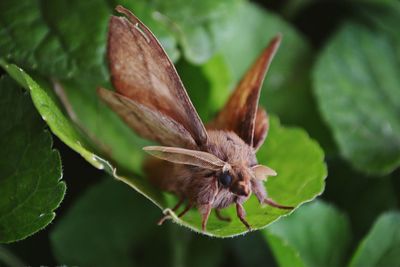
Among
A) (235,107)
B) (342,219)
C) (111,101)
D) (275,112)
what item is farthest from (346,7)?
(111,101)

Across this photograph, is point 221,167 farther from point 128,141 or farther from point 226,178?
point 128,141

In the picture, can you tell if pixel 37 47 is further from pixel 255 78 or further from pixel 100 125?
pixel 255 78

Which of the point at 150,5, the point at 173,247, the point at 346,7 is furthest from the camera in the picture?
the point at 346,7

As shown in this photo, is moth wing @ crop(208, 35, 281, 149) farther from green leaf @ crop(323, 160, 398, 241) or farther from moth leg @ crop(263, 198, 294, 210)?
green leaf @ crop(323, 160, 398, 241)

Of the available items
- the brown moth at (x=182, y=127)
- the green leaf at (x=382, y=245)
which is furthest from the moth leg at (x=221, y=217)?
the green leaf at (x=382, y=245)

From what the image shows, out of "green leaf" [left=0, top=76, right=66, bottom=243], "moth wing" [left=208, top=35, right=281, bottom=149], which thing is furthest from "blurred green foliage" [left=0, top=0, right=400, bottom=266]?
"moth wing" [left=208, top=35, right=281, bottom=149]
